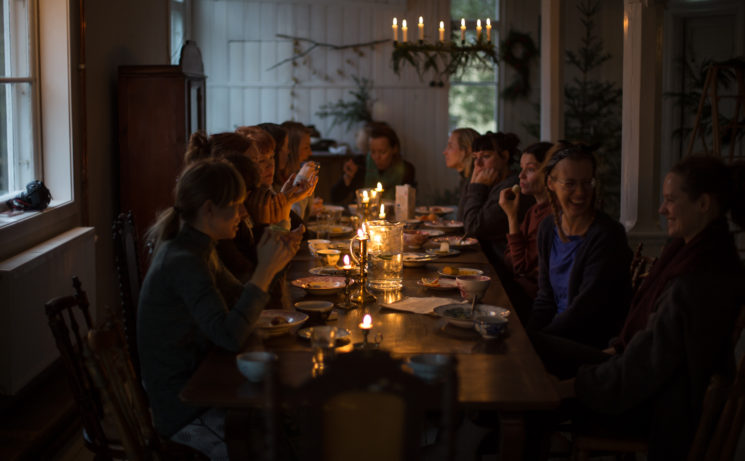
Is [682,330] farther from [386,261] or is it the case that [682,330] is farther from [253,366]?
[386,261]

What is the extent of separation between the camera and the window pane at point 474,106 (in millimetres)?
8852

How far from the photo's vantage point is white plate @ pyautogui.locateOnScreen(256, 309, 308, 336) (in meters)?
2.19

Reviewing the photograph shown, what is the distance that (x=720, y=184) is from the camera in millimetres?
2021

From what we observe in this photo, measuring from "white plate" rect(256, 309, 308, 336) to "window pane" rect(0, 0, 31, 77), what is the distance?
2.26 meters

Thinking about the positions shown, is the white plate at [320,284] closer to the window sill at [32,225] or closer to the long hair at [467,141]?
the window sill at [32,225]

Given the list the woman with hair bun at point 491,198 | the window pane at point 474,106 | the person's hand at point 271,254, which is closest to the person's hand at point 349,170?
the woman with hair bun at point 491,198

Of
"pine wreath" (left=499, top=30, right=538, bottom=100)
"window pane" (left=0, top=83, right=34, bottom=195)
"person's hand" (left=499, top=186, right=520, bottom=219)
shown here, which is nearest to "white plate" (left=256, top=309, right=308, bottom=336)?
"person's hand" (left=499, top=186, right=520, bottom=219)

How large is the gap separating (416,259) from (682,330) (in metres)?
1.67

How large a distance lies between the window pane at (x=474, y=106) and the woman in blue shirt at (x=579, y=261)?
586 cm

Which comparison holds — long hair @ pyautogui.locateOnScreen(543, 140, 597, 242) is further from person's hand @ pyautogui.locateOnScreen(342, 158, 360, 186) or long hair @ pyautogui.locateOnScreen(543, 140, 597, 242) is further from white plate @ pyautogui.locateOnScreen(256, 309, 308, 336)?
person's hand @ pyautogui.locateOnScreen(342, 158, 360, 186)

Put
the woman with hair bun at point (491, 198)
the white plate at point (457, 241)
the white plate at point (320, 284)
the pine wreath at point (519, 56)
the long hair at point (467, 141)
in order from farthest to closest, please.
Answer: the pine wreath at point (519, 56) < the long hair at point (467, 141) < the woman with hair bun at point (491, 198) < the white plate at point (457, 241) < the white plate at point (320, 284)

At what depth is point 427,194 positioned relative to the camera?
8.72 m

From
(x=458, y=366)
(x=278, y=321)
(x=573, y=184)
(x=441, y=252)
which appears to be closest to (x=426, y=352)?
(x=458, y=366)

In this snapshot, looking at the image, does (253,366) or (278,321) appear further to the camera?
(278,321)
